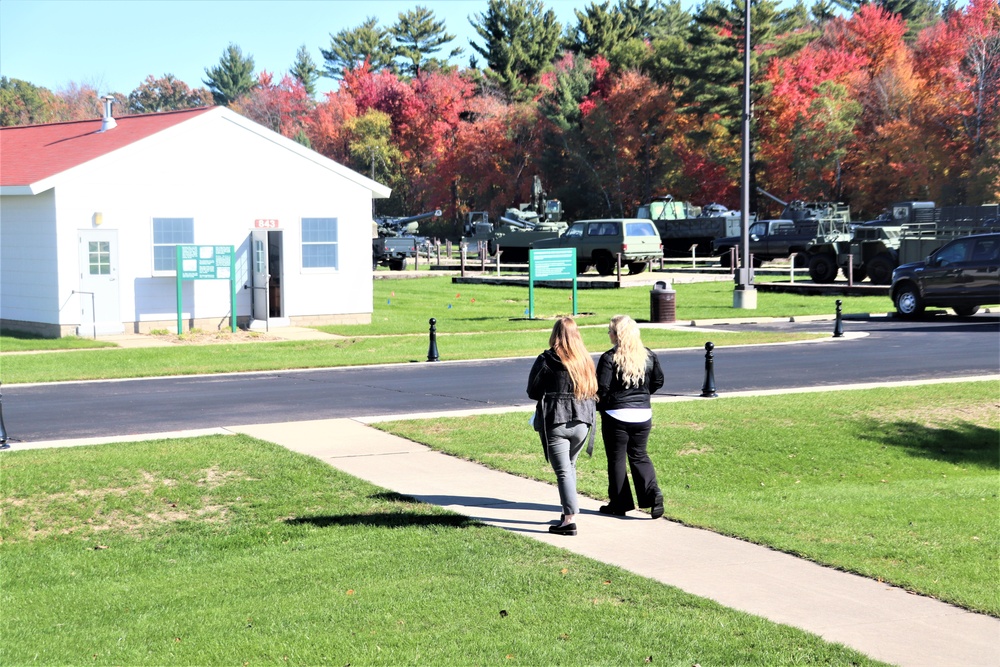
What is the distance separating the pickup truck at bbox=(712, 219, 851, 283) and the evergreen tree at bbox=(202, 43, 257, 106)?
72008 mm

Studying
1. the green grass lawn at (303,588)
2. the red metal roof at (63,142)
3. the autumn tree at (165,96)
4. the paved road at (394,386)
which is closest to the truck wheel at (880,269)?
the paved road at (394,386)

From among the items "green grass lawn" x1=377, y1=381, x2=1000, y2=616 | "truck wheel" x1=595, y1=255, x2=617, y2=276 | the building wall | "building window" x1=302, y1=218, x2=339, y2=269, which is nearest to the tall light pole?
"building window" x1=302, y1=218, x2=339, y2=269

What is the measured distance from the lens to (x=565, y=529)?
9.19 m

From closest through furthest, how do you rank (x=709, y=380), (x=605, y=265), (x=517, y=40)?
(x=709, y=380)
(x=605, y=265)
(x=517, y=40)

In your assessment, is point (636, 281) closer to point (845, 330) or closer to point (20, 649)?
point (845, 330)

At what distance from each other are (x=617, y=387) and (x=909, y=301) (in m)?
20.8

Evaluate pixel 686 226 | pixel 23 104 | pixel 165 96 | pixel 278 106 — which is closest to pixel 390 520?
pixel 686 226

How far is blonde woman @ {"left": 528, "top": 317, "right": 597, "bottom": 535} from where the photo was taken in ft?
29.9

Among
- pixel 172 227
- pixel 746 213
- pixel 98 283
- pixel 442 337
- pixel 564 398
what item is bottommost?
pixel 442 337

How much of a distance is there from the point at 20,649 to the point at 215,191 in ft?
68.8

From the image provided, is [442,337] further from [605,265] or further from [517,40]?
[517,40]

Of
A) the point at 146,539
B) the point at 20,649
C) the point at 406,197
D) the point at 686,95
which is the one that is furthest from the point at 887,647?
the point at 406,197

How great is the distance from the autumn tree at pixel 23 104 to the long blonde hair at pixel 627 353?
99.0m

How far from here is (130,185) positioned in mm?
25656
